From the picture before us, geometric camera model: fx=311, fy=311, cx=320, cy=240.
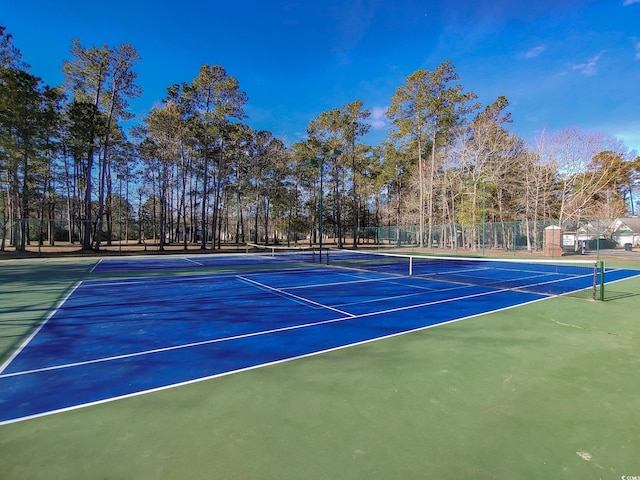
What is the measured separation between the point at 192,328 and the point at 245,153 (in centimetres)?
3460

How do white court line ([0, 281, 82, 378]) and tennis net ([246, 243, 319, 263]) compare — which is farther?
tennis net ([246, 243, 319, 263])

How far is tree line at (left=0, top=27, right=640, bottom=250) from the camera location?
25422 millimetres

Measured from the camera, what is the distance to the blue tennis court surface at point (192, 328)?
350cm

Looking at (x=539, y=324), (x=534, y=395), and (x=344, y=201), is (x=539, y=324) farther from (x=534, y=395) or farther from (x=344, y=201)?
(x=344, y=201)

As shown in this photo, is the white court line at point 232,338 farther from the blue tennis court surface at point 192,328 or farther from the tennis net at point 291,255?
the tennis net at point 291,255

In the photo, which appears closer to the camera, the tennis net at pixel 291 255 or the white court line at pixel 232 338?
the white court line at pixel 232 338

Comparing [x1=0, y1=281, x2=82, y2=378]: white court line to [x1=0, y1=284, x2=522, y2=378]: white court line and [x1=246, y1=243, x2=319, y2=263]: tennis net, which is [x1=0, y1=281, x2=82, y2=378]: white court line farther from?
[x1=246, y1=243, x2=319, y2=263]: tennis net

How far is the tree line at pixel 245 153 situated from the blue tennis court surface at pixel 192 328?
706 inches

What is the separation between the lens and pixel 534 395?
10.4 ft

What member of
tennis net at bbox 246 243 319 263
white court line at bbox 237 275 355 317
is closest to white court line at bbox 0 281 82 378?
white court line at bbox 237 275 355 317

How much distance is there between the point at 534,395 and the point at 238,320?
15.8 feet

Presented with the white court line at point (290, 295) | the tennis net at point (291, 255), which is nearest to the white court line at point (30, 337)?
the white court line at point (290, 295)

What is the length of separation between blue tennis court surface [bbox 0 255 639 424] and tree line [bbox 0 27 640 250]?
17941mm

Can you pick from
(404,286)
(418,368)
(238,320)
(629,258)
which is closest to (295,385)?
(418,368)
